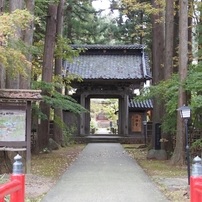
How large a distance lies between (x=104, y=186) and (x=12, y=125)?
3.16m

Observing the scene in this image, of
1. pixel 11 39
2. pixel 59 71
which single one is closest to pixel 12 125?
pixel 11 39

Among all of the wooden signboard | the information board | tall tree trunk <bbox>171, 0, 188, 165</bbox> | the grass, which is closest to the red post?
the grass

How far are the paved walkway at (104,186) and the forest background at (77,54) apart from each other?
248 cm

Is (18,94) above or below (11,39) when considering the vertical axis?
below

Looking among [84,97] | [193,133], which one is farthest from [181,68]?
[84,97]

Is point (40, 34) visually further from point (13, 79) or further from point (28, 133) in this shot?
point (28, 133)

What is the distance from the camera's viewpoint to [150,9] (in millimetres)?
16078

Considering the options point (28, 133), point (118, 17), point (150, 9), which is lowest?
point (28, 133)

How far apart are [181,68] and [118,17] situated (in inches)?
776

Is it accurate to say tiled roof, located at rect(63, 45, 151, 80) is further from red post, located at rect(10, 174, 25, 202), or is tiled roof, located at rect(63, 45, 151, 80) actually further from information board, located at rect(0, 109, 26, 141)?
red post, located at rect(10, 174, 25, 202)

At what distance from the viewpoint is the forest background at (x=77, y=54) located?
29.4ft

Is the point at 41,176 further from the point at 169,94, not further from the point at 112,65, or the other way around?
the point at 112,65

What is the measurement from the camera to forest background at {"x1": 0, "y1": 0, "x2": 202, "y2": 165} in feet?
29.4

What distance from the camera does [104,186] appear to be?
7887mm
